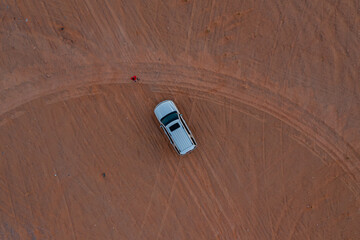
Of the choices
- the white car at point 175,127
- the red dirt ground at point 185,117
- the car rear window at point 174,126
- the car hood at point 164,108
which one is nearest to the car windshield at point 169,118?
the white car at point 175,127

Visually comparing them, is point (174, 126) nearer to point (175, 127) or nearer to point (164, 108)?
point (175, 127)

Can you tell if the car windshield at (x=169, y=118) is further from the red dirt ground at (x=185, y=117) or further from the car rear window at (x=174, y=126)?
the red dirt ground at (x=185, y=117)

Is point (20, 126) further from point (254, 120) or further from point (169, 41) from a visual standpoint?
point (254, 120)

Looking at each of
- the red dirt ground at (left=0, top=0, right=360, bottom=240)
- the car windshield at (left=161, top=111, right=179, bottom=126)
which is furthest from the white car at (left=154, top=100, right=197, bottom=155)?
the red dirt ground at (left=0, top=0, right=360, bottom=240)

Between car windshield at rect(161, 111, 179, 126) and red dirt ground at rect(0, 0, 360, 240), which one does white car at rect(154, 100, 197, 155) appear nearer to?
car windshield at rect(161, 111, 179, 126)

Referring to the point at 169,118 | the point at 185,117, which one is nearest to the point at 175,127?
the point at 169,118

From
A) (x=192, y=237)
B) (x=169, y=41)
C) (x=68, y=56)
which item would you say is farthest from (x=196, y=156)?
(x=68, y=56)
